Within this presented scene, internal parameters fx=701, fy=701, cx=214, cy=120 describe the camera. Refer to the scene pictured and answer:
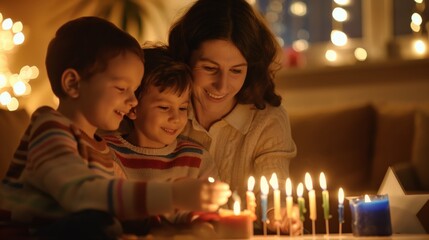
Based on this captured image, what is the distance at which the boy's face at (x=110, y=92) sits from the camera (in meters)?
1.68

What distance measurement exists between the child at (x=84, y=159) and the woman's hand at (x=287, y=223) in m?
0.36

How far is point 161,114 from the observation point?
2.12 metres

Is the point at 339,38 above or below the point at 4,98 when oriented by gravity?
above

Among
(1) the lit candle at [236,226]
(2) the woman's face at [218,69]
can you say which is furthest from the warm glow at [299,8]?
(1) the lit candle at [236,226]

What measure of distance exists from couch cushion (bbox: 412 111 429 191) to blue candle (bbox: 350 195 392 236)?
1.79m

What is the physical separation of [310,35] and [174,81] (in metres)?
2.98

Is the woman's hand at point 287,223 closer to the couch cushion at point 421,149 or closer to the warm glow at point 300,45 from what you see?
the couch cushion at point 421,149

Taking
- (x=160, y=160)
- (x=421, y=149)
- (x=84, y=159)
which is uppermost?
(x=421, y=149)

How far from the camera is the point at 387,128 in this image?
12.0 feet

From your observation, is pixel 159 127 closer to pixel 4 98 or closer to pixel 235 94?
pixel 235 94

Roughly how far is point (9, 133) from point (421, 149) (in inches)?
79.1

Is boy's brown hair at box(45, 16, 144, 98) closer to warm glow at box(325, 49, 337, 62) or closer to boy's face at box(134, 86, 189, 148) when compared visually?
boy's face at box(134, 86, 189, 148)

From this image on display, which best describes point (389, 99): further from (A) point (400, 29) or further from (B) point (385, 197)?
(B) point (385, 197)

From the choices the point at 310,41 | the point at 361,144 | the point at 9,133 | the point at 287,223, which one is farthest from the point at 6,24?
the point at 287,223
